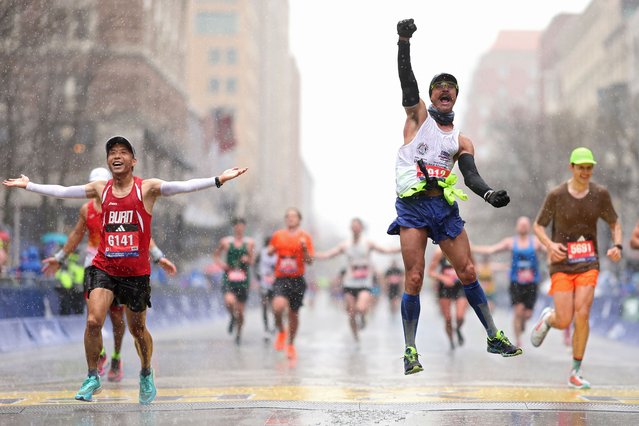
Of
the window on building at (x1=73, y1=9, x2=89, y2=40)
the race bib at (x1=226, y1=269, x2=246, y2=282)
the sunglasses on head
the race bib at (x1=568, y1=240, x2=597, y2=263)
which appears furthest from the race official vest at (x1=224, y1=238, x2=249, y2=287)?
the window on building at (x1=73, y1=9, x2=89, y2=40)

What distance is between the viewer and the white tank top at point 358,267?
17234 mm

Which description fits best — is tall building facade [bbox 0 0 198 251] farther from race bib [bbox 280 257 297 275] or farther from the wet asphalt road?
the wet asphalt road

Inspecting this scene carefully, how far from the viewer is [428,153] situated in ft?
24.6

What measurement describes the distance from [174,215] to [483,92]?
110m

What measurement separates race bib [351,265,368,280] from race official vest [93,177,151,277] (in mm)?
9709

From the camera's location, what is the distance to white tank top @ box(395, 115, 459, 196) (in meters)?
7.50

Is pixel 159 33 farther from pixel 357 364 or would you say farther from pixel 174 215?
pixel 357 364

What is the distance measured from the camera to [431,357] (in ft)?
46.0

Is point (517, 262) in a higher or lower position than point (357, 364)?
higher

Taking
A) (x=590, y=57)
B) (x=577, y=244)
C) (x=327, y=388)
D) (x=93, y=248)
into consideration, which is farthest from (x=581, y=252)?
(x=590, y=57)

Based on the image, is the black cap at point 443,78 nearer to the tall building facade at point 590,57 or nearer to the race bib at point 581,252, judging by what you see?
the race bib at point 581,252

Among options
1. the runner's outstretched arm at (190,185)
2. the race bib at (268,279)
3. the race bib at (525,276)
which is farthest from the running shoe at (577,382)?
the race bib at (268,279)

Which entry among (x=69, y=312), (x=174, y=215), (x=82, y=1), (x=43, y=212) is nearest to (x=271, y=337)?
(x=69, y=312)

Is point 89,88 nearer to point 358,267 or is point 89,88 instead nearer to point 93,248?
point 358,267
